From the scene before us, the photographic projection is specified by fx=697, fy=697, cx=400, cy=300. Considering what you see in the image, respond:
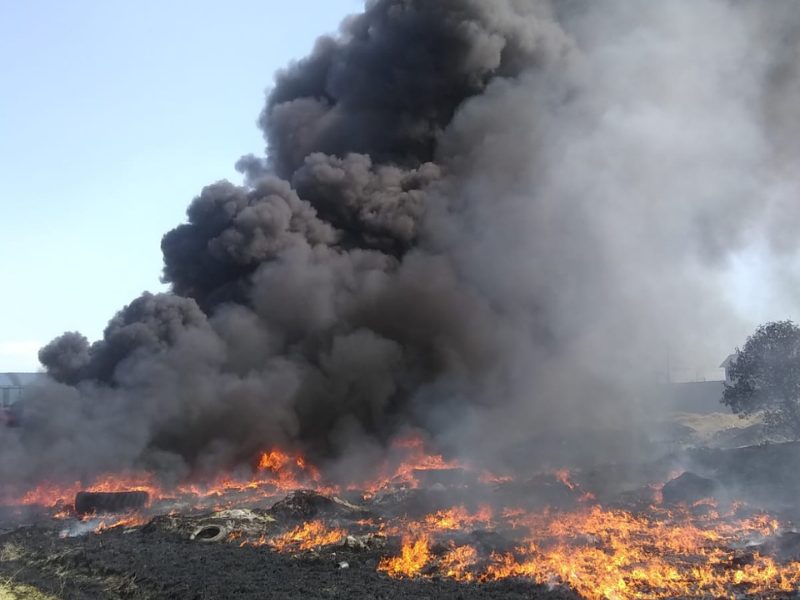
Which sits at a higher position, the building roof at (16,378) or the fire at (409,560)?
the building roof at (16,378)

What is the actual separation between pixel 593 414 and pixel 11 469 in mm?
30643

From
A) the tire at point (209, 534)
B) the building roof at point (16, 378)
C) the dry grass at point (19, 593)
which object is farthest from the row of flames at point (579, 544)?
the building roof at point (16, 378)

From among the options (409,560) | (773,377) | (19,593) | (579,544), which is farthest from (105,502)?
(773,377)

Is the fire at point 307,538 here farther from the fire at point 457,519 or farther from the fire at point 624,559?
the fire at point 457,519

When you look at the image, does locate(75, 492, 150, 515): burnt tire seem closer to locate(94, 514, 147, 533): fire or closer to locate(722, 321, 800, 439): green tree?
locate(94, 514, 147, 533): fire

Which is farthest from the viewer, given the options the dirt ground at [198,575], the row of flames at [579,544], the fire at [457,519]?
the fire at [457,519]

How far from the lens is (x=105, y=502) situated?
24578mm

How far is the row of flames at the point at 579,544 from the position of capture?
1516 cm

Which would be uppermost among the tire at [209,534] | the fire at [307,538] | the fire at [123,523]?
the tire at [209,534]

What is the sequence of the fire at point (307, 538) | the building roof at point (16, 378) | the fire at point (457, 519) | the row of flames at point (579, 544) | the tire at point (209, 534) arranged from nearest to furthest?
the row of flames at point (579, 544) < the fire at point (307, 538) < the tire at point (209, 534) < the fire at point (457, 519) < the building roof at point (16, 378)

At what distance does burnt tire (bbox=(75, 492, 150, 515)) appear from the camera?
80.4ft

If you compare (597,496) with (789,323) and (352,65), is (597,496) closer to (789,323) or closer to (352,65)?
(789,323)

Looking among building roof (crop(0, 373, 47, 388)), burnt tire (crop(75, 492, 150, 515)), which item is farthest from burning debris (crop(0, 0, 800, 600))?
building roof (crop(0, 373, 47, 388))

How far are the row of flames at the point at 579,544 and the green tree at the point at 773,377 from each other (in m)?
9.36
